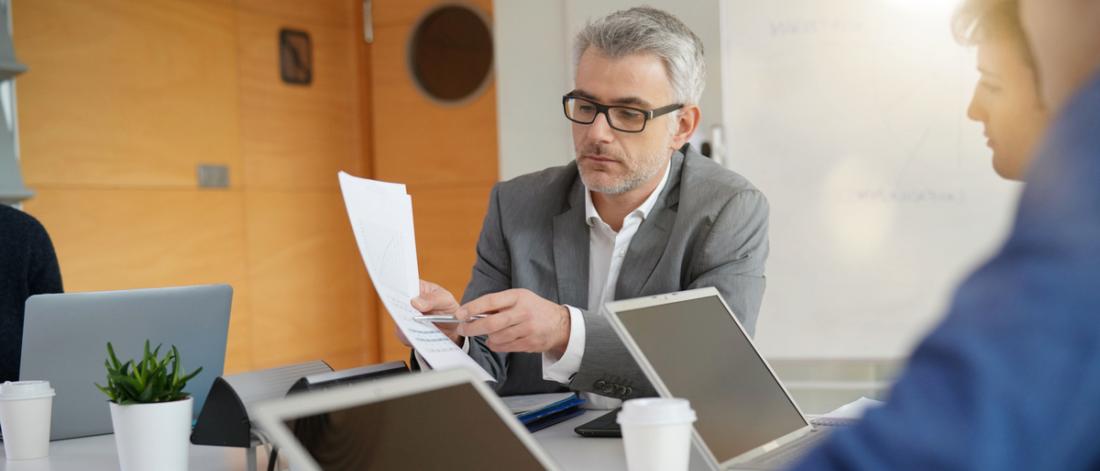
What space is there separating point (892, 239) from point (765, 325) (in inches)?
17.8

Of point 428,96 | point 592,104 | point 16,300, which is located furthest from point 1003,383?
point 428,96

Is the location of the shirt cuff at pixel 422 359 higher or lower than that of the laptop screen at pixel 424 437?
lower

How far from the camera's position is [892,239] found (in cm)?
309

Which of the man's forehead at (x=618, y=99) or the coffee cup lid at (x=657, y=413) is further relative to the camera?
the man's forehead at (x=618, y=99)

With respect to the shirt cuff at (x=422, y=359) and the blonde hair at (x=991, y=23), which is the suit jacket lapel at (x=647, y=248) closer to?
the shirt cuff at (x=422, y=359)

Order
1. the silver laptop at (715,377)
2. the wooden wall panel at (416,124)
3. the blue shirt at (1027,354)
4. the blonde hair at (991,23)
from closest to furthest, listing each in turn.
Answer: the blue shirt at (1027,354) → the blonde hair at (991,23) → the silver laptop at (715,377) → the wooden wall panel at (416,124)

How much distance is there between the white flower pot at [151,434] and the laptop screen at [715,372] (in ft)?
2.02

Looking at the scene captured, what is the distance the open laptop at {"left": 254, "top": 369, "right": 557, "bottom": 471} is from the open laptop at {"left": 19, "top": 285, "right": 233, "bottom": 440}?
0.85 metres

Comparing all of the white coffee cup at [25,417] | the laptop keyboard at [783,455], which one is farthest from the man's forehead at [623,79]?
the white coffee cup at [25,417]

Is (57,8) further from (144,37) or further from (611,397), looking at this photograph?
(611,397)

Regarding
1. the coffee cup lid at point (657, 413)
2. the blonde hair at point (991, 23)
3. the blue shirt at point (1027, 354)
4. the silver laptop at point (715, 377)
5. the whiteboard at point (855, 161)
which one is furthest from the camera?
the whiteboard at point (855, 161)

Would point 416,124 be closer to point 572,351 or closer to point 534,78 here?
point 534,78

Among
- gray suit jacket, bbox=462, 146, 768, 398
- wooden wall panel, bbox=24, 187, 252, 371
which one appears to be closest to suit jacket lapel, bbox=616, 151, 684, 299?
gray suit jacket, bbox=462, 146, 768, 398

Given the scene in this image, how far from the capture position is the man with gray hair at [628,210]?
196cm
